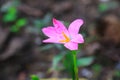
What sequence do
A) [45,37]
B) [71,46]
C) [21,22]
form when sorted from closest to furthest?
[71,46] < [45,37] < [21,22]

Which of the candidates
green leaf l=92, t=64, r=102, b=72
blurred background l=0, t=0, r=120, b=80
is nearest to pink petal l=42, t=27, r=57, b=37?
blurred background l=0, t=0, r=120, b=80

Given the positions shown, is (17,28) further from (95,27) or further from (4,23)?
(95,27)

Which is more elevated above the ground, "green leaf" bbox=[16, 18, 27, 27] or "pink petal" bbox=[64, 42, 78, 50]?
"green leaf" bbox=[16, 18, 27, 27]

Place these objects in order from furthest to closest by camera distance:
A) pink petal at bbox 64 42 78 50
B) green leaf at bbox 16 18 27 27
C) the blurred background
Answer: green leaf at bbox 16 18 27 27 < the blurred background < pink petal at bbox 64 42 78 50

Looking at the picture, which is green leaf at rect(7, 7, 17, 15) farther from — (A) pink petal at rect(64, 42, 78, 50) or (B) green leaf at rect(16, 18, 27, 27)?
(A) pink petal at rect(64, 42, 78, 50)

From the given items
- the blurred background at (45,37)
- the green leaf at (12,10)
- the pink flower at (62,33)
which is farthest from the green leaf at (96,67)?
the pink flower at (62,33)

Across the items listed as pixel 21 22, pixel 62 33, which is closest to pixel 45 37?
pixel 21 22

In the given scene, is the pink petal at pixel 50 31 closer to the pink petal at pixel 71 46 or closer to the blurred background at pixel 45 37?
the pink petal at pixel 71 46

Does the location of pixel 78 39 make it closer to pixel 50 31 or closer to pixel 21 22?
pixel 50 31
